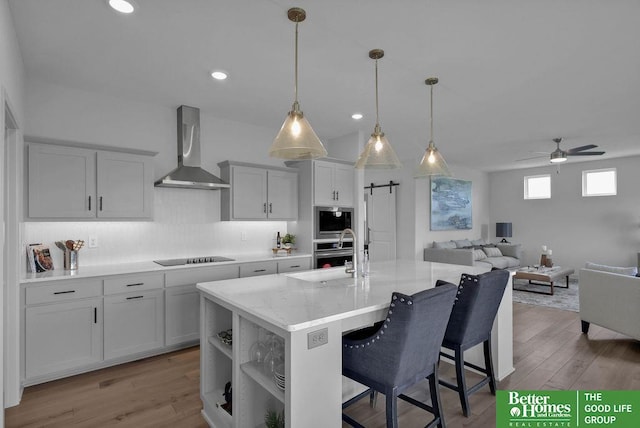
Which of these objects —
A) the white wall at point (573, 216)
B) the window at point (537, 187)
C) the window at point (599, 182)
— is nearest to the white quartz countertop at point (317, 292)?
the white wall at point (573, 216)

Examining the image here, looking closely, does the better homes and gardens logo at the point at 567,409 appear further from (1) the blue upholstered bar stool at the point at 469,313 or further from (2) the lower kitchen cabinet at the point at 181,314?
(2) the lower kitchen cabinet at the point at 181,314

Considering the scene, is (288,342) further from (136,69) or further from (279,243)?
(279,243)

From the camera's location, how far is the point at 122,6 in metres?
2.10

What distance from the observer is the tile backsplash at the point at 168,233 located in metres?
3.42

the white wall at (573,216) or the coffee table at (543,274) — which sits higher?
the white wall at (573,216)

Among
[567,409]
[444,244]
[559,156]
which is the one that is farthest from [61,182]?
[444,244]

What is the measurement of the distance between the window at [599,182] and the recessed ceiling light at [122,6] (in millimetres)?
9064

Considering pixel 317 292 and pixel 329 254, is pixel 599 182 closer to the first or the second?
pixel 329 254

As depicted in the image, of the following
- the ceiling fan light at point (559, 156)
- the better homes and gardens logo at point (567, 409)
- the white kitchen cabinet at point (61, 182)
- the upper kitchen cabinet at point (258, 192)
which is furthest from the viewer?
the ceiling fan light at point (559, 156)

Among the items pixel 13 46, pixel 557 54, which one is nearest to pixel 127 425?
pixel 13 46

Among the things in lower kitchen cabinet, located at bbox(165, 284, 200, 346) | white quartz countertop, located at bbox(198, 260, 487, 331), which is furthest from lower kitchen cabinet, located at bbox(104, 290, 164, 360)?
white quartz countertop, located at bbox(198, 260, 487, 331)

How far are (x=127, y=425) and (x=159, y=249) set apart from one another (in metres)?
2.02

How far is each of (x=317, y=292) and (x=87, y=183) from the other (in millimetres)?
2551

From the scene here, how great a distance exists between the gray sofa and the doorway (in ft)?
2.81
